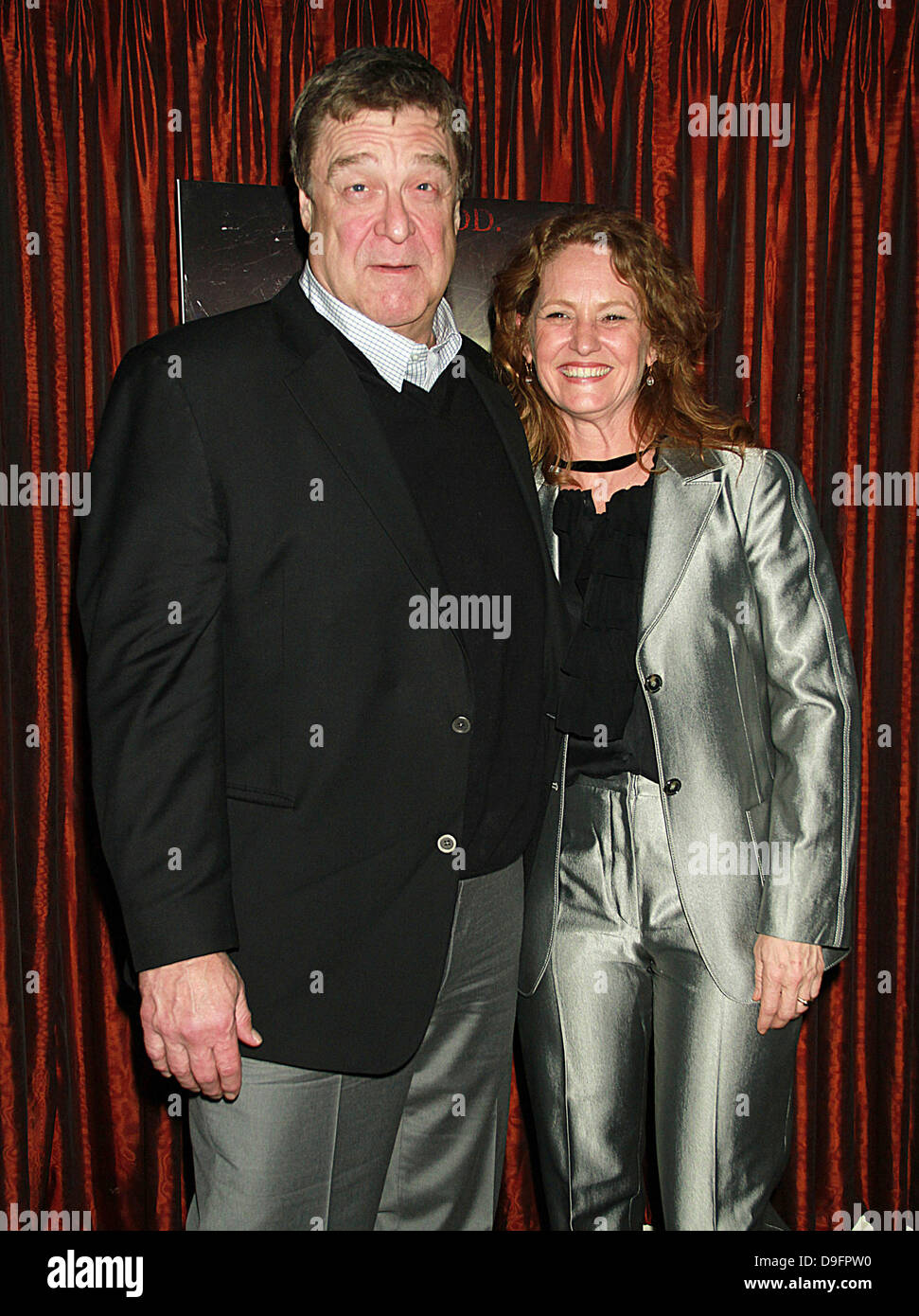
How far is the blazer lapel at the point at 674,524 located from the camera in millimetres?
1675

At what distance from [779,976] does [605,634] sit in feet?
1.90

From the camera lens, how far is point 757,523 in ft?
→ 5.53

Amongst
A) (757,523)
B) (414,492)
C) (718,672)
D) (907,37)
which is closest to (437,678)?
(414,492)

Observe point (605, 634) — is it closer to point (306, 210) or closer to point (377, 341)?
point (377, 341)

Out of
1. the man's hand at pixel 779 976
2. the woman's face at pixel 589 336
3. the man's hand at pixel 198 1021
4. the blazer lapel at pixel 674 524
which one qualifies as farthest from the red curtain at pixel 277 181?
the man's hand at pixel 198 1021

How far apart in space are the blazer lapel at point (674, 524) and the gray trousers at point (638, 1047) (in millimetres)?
281

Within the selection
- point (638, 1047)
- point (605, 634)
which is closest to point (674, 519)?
point (605, 634)

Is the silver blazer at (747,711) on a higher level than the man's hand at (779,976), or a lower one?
higher

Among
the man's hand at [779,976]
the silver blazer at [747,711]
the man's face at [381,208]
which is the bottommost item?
the man's hand at [779,976]

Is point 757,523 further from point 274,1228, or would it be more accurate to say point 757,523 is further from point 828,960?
point 274,1228

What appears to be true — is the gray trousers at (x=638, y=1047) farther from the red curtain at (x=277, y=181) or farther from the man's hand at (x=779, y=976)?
the red curtain at (x=277, y=181)

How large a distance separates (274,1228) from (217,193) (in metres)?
1.88

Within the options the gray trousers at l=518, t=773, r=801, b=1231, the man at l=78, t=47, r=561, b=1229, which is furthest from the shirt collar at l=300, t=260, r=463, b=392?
the gray trousers at l=518, t=773, r=801, b=1231

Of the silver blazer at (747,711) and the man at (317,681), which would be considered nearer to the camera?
the man at (317,681)
